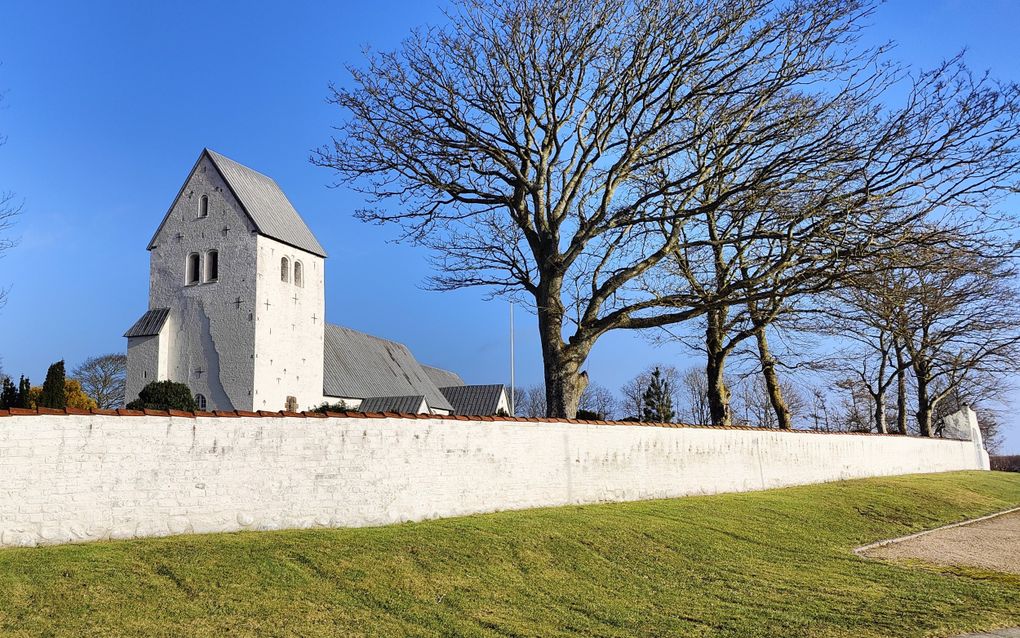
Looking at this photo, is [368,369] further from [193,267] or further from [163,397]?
[163,397]

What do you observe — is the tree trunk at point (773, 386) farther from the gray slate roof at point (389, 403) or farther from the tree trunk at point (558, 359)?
the gray slate roof at point (389, 403)

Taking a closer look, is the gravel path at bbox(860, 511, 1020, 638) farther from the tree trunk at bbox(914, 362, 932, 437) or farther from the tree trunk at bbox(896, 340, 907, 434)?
the tree trunk at bbox(914, 362, 932, 437)

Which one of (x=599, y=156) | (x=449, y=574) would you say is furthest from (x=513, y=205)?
(x=449, y=574)

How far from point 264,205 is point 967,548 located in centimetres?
2776

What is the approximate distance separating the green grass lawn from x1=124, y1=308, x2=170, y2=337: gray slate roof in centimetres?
2389

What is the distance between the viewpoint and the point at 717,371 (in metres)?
21.7

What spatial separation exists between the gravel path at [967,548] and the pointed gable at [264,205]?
25.0 m

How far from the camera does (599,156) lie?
1702 centimetres

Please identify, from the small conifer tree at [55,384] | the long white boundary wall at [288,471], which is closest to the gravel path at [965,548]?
the long white boundary wall at [288,471]

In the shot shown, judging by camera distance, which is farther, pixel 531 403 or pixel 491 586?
pixel 531 403

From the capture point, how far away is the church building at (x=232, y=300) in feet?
98.8

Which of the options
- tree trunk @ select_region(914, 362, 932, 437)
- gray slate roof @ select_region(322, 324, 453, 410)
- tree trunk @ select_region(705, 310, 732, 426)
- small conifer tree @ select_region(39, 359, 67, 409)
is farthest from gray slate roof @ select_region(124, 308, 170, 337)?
tree trunk @ select_region(914, 362, 932, 437)

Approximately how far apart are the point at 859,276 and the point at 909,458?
19.0 meters

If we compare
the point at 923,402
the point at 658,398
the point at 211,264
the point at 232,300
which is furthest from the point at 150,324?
the point at 658,398
